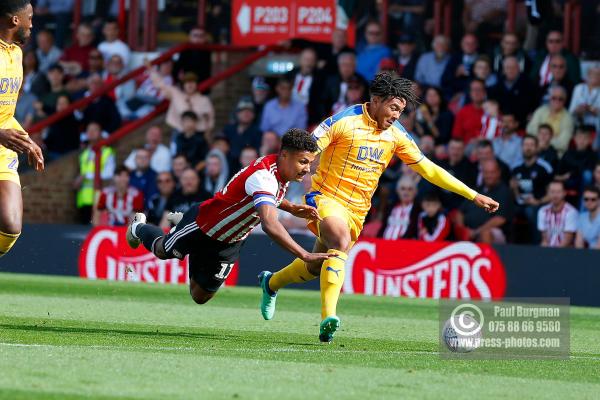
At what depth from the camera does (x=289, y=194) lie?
2036cm

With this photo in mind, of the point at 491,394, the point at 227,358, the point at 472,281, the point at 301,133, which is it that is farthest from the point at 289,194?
the point at 491,394

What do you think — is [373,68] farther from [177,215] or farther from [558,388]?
[558,388]

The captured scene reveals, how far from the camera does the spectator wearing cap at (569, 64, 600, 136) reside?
1848 cm

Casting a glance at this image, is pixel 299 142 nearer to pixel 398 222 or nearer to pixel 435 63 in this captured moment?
pixel 398 222

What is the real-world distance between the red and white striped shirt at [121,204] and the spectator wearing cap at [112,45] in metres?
3.66

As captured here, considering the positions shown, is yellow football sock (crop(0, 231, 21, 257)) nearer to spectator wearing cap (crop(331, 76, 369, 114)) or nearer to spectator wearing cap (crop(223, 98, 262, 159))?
spectator wearing cap (crop(331, 76, 369, 114))

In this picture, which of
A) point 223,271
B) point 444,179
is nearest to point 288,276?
point 223,271

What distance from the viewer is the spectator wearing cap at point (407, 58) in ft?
66.9

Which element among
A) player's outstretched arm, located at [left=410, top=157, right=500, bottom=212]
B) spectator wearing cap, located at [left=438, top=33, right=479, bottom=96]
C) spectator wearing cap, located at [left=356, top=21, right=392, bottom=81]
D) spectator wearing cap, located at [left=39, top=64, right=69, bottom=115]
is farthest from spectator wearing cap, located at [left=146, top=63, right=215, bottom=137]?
player's outstretched arm, located at [left=410, top=157, right=500, bottom=212]

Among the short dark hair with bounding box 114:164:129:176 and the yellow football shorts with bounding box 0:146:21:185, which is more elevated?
the yellow football shorts with bounding box 0:146:21:185

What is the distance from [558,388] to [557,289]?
944 centimetres

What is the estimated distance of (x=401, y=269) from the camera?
18234 mm

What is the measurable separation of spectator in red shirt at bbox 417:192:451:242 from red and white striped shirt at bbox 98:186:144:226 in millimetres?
4862

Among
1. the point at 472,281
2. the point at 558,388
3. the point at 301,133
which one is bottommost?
the point at 472,281
